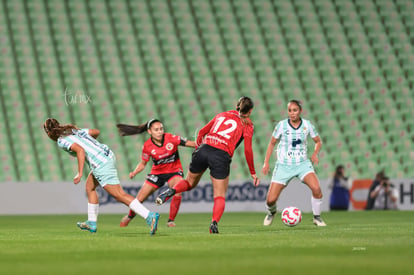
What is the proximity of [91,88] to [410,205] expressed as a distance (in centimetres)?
A: 945

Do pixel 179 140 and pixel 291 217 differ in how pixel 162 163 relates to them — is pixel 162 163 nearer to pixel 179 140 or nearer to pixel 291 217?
pixel 179 140

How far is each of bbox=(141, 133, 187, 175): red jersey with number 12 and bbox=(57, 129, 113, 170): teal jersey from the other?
2378mm

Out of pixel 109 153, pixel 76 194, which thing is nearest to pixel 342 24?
pixel 76 194

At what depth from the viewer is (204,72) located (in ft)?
79.8

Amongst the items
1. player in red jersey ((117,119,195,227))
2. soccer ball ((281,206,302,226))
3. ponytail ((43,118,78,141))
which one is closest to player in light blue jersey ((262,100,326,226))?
soccer ball ((281,206,302,226))

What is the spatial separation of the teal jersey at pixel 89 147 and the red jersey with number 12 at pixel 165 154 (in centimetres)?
238

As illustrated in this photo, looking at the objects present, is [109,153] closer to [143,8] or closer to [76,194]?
[76,194]

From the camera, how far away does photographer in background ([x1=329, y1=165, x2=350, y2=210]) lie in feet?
63.9

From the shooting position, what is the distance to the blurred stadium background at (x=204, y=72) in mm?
22141

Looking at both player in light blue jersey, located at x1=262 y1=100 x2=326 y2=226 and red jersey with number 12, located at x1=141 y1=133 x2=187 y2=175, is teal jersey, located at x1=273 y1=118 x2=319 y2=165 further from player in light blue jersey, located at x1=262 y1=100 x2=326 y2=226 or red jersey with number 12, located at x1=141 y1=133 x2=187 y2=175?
red jersey with number 12, located at x1=141 y1=133 x2=187 y2=175

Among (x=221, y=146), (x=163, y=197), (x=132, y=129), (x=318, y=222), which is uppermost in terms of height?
(x=132, y=129)

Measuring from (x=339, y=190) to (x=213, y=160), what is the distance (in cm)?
1032


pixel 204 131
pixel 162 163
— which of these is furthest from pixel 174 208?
pixel 204 131

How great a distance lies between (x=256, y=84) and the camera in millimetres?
24156
